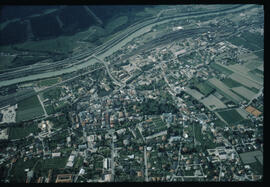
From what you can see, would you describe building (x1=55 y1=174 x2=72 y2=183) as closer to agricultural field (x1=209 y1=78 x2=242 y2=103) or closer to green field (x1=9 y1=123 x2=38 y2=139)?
green field (x1=9 y1=123 x2=38 y2=139)

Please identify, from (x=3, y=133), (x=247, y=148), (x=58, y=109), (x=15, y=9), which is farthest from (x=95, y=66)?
(x=15, y=9)

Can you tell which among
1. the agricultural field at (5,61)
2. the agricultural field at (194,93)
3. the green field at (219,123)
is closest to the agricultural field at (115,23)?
the agricultural field at (5,61)

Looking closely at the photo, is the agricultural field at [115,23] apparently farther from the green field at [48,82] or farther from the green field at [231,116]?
the green field at [231,116]

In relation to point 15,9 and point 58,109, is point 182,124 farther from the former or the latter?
point 15,9

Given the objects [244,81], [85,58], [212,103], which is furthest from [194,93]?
[85,58]

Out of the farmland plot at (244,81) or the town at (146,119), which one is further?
the farmland plot at (244,81)

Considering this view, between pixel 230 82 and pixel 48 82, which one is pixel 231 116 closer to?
pixel 230 82

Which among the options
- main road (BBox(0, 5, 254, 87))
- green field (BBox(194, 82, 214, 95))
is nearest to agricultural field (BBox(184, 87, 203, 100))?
green field (BBox(194, 82, 214, 95))
